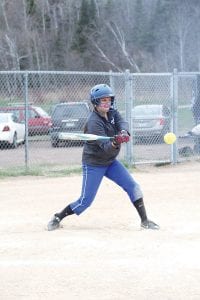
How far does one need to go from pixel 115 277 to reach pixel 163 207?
3679 mm

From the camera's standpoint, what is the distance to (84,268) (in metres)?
6.42

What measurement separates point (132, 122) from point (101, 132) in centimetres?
648

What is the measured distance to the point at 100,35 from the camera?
5500cm

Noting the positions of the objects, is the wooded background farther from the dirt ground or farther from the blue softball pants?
the blue softball pants

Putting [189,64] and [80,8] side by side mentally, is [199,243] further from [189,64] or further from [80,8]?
[80,8]

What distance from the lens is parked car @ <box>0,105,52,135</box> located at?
61.4 ft

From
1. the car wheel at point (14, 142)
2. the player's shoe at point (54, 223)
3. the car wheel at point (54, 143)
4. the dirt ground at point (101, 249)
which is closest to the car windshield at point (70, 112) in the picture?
the car wheel at point (54, 143)

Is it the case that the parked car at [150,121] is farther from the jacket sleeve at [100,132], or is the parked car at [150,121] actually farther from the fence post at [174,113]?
the jacket sleeve at [100,132]

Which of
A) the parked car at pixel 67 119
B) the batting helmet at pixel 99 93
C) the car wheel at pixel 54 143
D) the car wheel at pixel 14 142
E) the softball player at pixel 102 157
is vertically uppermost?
the batting helmet at pixel 99 93

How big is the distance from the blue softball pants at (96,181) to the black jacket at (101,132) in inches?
3.1

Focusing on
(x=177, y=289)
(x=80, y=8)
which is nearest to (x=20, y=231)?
(x=177, y=289)

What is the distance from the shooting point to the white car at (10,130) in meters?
19.4

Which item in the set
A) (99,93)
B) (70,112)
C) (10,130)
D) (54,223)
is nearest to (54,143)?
(70,112)

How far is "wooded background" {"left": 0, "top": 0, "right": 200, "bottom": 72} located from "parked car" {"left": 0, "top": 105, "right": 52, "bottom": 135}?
28127mm
